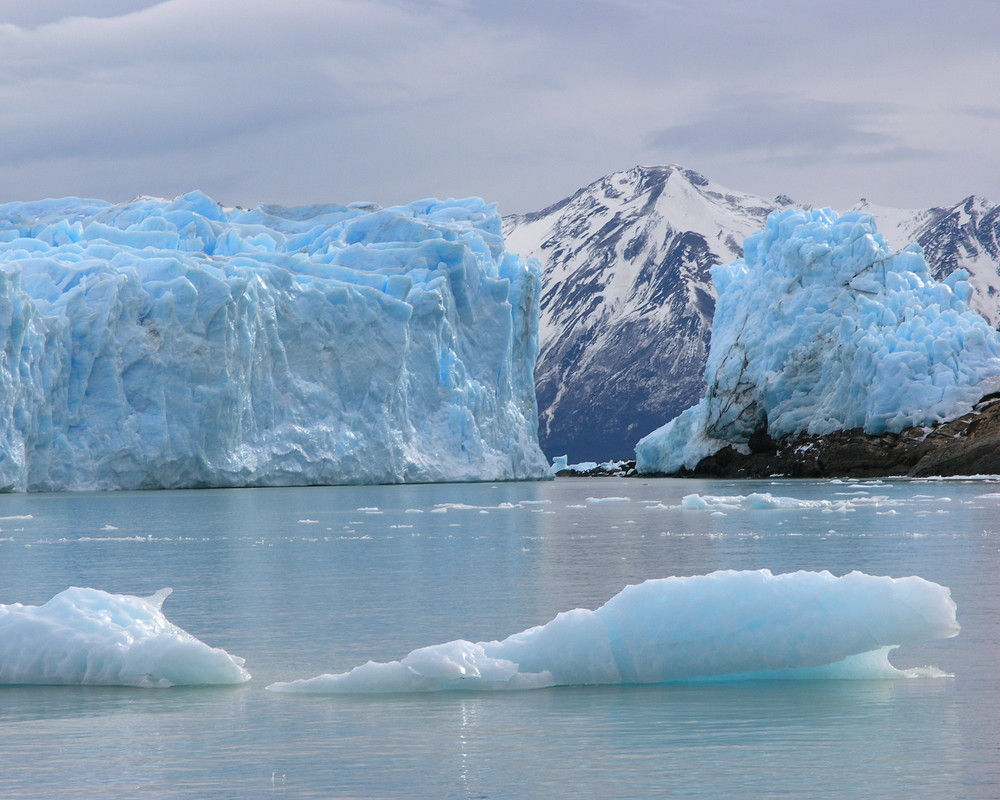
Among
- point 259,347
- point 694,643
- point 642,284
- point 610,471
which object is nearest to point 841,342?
point 259,347

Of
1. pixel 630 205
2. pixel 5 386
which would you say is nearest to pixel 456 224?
pixel 5 386

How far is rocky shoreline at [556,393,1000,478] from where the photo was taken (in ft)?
133

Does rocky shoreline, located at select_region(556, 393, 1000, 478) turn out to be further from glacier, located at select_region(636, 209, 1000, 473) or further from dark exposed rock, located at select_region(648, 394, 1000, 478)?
glacier, located at select_region(636, 209, 1000, 473)

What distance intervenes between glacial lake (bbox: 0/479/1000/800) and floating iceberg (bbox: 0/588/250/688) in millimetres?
130

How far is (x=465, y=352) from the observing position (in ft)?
150

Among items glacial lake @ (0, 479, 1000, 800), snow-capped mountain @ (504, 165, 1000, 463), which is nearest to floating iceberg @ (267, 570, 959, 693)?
glacial lake @ (0, 479, 1000, 800)

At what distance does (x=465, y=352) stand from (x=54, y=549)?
2908 cm

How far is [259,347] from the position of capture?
128 feet

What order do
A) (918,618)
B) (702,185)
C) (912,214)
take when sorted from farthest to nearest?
1. (702,185)
2. (912,214)
3. (918,618)

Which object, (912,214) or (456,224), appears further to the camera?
(912,214)

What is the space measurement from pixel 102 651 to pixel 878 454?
128 ft

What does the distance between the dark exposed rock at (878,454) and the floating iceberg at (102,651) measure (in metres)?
36.4

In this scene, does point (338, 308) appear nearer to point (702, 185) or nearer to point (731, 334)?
point (731, 334)

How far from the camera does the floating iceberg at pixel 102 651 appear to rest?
749 cm
